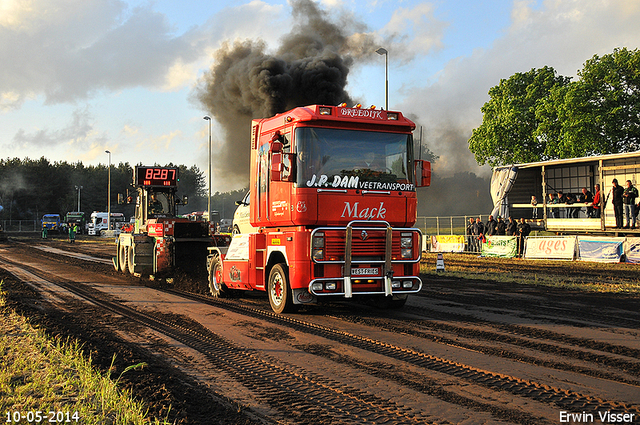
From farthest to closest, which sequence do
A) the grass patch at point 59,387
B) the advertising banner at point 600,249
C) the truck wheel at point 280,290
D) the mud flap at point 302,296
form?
the advertising banner at point 600,249 → the truck wheel at point 280,290 → the mud flap at point 302,296 → the grass patch at point 59,387

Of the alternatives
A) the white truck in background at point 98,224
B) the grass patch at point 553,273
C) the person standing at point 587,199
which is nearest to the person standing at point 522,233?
the grass patch at point 553,273

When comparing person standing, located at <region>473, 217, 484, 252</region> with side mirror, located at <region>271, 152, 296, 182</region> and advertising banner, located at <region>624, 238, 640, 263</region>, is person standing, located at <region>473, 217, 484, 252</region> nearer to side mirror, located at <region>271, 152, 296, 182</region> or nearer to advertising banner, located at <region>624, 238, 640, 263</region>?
advertising banner, located at <region>624, 238, 640, 263</region>

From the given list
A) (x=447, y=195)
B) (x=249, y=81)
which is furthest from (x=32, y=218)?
(x=249, y=81)

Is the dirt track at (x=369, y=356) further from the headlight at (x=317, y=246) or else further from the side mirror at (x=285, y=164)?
the side mirror at (x=285, y=164)

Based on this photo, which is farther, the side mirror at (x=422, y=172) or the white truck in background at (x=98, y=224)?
the white truck in background at (x=98, y=224)

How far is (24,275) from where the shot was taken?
17.0 metres

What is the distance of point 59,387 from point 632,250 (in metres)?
19.7

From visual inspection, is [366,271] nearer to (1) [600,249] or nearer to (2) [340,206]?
(2) [340,206]

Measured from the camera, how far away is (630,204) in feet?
64.4

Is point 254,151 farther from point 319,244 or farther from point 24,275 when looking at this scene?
point 24,275

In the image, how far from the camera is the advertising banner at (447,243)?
94.1ft

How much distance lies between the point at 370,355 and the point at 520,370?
1698 millimetres

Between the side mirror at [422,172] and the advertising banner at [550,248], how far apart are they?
14191 mm

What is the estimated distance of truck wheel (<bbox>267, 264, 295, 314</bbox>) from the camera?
927cm
